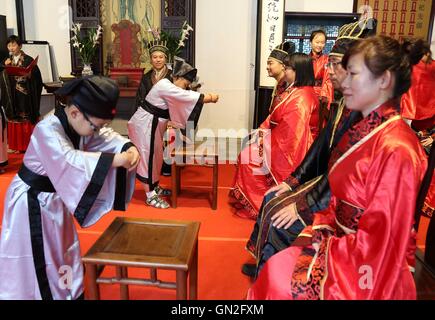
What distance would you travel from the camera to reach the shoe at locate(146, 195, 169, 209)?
12.5ft

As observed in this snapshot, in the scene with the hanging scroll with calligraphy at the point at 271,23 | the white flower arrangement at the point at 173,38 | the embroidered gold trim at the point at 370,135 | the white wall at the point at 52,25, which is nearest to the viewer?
the embroidered gold trim at the point at 370,135

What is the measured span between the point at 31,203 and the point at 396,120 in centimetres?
164

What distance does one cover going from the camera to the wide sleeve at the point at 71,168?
1.70 metres

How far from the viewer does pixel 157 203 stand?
3.84 m

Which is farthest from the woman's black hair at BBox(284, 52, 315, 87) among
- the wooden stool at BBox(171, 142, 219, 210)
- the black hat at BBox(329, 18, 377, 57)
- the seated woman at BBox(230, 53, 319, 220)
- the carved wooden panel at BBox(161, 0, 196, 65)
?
the carved wooden panel at BBox(161, 0, 196, 65)

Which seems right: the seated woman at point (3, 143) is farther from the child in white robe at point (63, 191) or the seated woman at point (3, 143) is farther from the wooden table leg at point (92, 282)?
the wooden table leg at point (92, 282)

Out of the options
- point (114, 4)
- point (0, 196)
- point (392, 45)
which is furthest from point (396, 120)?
point (114, 4)

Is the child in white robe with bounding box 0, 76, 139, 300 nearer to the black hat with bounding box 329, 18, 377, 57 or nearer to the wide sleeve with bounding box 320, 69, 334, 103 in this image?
the black hat with bounding box 329, 18, 377, 57

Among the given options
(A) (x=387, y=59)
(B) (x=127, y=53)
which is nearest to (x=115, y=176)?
(A) (x=387, y=59)

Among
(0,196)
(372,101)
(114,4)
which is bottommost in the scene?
(0,196)

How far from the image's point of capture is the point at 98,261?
1566mm

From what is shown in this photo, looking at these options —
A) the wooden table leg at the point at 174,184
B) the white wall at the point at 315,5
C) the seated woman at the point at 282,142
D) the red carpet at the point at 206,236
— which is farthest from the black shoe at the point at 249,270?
the white wall at the point at 315,5

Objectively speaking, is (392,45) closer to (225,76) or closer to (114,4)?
(225,76)

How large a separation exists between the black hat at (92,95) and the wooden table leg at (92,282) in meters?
0.65
